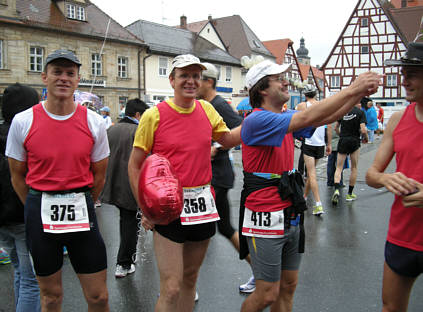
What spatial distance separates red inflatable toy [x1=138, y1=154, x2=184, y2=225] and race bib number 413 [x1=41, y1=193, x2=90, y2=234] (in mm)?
432

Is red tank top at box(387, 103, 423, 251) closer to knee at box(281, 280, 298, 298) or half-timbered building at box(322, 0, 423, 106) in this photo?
knee at box(281, 280, 298, 298)

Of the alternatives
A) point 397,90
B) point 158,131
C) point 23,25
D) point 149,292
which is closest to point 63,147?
point 158,131

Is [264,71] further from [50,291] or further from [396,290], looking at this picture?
[50,291]

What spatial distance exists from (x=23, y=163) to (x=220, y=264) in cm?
274

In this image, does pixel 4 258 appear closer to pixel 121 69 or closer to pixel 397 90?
pixel 121 69

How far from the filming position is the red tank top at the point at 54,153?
100 inches

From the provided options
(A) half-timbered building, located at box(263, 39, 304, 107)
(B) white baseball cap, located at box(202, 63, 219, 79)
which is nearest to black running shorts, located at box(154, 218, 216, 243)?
(B) white baseball cap, located at box(202, 63, 219, 79)

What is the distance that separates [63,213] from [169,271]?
79cm

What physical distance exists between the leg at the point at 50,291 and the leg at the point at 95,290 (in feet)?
0.49

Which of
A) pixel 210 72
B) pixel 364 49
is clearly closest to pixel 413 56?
pixel 210 72

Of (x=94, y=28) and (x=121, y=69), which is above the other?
(x=94, y=28)

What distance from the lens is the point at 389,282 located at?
2439mm

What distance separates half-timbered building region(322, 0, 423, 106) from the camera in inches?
1684

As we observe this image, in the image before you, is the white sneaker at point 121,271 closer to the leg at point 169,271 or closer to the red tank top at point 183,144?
the leg at point 169,271
